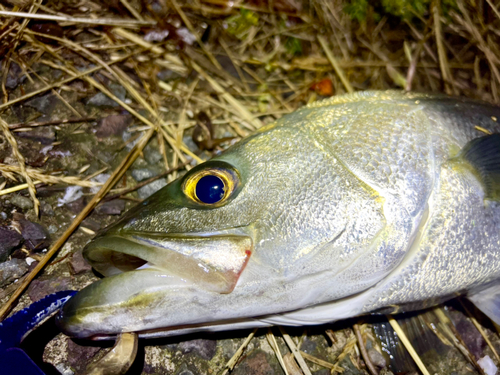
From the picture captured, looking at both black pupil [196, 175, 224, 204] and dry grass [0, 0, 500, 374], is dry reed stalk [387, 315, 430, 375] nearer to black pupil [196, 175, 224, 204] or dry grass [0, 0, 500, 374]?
black pupil [196, 175, 224, 204]

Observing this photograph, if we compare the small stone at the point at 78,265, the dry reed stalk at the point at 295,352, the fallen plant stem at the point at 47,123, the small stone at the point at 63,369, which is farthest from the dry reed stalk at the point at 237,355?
the fallen plant stem at the point at 47,123

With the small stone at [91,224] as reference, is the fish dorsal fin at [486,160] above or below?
below

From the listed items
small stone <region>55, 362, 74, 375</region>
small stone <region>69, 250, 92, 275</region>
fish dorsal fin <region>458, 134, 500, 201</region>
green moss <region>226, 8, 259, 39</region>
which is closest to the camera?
fish dorsal fin <region>458, 134, 500, 201</region>

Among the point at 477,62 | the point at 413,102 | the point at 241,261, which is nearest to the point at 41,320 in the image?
the point at 241,261

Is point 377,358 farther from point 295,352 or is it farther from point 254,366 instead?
point 254,366

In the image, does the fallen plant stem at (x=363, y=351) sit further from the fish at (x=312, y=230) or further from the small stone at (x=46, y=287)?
the small stone at (x=46, y=287)

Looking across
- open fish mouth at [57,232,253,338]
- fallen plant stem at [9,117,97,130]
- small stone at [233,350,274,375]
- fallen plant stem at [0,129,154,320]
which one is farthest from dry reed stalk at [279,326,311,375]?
fallen plant stem at [9,117,97,130]

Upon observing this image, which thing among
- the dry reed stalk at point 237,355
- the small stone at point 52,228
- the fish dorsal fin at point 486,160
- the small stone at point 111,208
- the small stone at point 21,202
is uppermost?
the small stone at point 21,202

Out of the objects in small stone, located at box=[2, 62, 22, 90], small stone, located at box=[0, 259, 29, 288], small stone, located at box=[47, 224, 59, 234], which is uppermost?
small stone, located at box=[2, 62, 22, 90]
